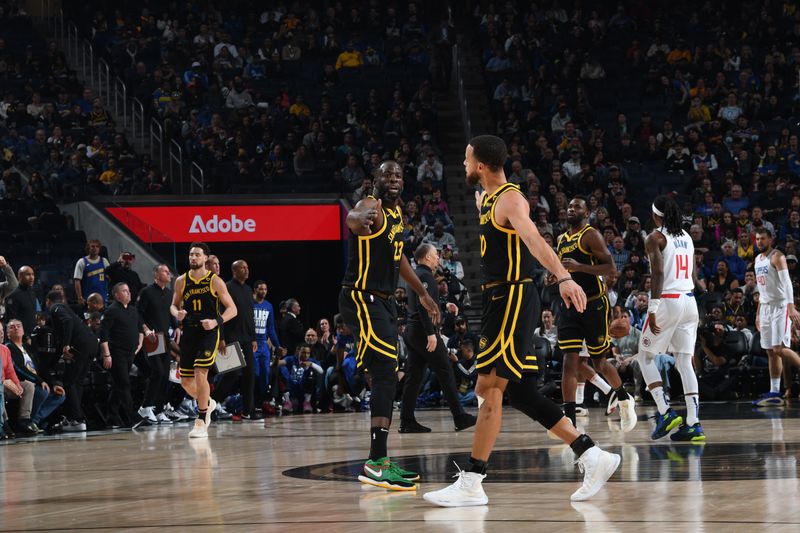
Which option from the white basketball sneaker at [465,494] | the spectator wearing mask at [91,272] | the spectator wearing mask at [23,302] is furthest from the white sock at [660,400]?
the spectator wearing mask at [91,272]

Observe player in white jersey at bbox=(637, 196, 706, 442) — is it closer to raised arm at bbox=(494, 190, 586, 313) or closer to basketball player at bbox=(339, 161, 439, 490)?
basketball player at bbox=(339, 161, 439, 490)

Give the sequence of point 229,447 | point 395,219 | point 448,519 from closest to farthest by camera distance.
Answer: point 448,519 → point 395,219 → point 229,447

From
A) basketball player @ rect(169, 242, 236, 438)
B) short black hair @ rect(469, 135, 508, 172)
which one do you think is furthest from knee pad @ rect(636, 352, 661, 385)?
basketball player @ rect(169, 242, 236, 438)

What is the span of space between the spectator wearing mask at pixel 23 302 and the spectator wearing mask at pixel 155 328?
135cm

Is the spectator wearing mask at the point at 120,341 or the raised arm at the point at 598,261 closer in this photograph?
the raised arm at the point at 598,261

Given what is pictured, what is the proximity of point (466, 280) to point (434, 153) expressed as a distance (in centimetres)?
303

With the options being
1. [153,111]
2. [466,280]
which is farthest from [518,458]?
[153,111]

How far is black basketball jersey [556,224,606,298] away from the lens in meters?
10.2

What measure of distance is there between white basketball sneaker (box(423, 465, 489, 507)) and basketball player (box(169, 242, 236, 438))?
6.28 m

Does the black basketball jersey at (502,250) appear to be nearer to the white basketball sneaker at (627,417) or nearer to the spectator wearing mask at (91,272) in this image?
the white basketball sneaker at (627,417)

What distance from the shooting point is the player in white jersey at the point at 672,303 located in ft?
31.1

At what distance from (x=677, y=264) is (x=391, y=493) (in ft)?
12.7

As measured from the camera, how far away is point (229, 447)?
1066 centimetres

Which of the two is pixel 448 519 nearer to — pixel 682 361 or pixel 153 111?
pixel 682 361
